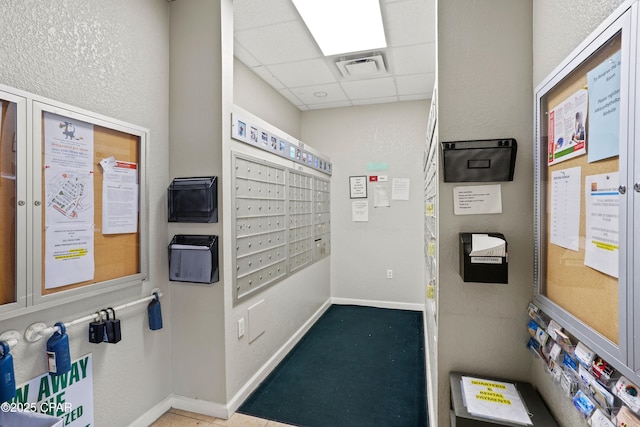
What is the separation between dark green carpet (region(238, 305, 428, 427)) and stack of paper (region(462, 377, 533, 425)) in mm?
876

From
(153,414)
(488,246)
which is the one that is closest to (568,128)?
(488,246)

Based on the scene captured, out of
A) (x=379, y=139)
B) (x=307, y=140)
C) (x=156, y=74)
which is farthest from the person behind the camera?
(x=307, y=140)

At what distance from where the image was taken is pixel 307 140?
4352 mm

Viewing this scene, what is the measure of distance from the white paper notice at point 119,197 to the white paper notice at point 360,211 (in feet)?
9.35

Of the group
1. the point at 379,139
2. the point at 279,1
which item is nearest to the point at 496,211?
the point at 279,1

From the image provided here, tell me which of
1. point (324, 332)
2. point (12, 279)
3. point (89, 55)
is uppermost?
point (89, 55)

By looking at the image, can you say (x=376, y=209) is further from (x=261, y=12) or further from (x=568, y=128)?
(x=568, y=128)

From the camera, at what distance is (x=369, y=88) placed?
3.54 meters

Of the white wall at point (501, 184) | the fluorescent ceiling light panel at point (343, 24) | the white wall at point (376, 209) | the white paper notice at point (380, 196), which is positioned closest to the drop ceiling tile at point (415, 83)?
the white wall at point (376, 209)

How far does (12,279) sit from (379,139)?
146 inches

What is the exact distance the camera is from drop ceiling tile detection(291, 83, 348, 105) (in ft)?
11.5

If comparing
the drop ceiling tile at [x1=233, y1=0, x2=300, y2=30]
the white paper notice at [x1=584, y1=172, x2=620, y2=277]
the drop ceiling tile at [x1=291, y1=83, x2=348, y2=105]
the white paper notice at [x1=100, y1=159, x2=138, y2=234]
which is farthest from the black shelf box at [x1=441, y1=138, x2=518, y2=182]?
the drop ceiling tile at [x1=291, y1=83, x2=348, y2=105]

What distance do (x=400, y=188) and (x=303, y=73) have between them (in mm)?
1856

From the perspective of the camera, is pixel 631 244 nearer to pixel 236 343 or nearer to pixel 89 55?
pixel 236 343
